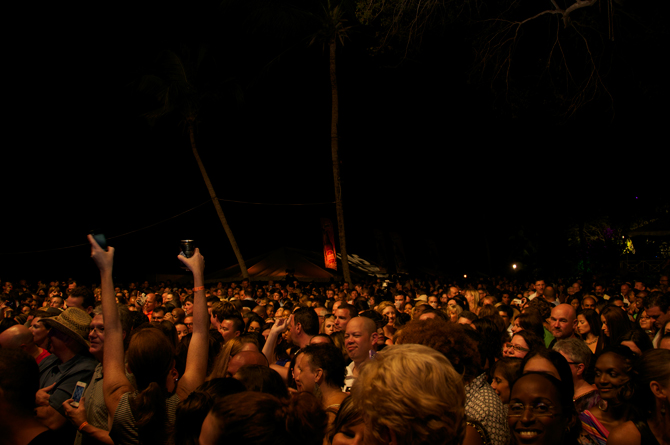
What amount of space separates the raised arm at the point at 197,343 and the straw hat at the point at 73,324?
43.6 inches

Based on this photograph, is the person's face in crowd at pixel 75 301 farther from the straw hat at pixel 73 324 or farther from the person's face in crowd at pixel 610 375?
the person's face in crowd at pixel 610 375

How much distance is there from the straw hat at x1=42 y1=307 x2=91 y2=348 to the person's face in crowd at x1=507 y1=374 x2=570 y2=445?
3.14 m

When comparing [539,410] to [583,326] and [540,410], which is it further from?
[583,326]

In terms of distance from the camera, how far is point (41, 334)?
5098mm

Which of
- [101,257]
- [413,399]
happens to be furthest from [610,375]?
[101,257]

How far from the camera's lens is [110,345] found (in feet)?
9.96

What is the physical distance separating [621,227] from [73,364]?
3594 cm

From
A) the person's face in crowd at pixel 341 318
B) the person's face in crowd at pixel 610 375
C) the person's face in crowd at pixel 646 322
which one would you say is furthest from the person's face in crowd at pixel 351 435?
the person's face in crowd at pixel 646 322

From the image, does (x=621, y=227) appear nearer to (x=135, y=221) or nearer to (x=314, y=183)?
(x=314, y=183)

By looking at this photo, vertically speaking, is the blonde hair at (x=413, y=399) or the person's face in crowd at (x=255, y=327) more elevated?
the blonde hair at (x=413, y=399)

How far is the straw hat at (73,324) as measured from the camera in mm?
3822

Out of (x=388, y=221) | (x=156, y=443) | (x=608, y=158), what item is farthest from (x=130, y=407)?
(x=388, y=221)

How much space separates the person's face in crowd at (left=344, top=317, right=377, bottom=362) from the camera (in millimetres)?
4539

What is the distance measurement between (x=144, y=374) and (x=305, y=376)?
3.79 feet
